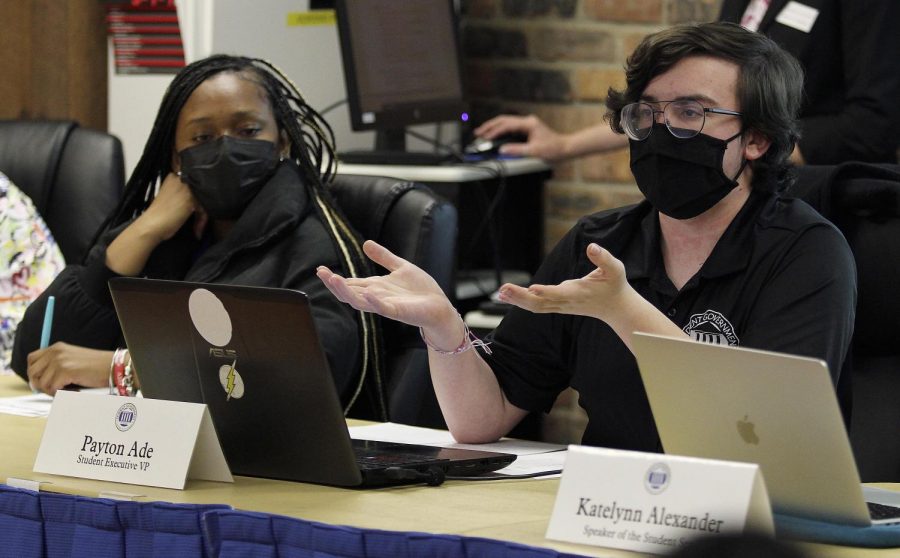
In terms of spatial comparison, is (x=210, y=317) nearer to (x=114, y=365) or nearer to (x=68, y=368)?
(x=114, y=365)

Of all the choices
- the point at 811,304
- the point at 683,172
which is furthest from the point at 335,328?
the point at 811,304

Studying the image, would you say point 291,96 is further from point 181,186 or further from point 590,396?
point 590,396

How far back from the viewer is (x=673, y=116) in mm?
1853

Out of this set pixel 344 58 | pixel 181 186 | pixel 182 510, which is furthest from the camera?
pixel 344 58

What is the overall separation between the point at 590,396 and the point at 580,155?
5.31ft

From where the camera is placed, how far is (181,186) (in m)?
2.46

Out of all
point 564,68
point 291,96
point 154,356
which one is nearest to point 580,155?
point 564,68

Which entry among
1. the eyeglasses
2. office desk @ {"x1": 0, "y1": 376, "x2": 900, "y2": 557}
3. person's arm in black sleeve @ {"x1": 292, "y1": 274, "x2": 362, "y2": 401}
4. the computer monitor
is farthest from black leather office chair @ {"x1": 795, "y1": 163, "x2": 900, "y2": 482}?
the computer monitor

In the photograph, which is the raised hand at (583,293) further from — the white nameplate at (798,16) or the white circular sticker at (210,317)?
the white nameplate at (798,16)

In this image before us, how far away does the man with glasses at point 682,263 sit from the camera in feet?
5.71

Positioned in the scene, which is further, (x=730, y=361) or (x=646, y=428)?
(x=646, y=428)

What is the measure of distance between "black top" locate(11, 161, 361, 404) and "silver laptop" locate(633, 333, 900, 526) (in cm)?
85

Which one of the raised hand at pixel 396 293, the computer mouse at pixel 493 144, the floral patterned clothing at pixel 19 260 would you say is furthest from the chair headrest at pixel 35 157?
the raised hand at pixel 396 293

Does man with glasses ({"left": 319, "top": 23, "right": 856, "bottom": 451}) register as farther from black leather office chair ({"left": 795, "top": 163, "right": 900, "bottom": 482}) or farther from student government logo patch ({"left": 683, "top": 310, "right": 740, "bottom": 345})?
black leather office chair ({"left": 795, "top": 163, "right": 900, "bottom": 482})
